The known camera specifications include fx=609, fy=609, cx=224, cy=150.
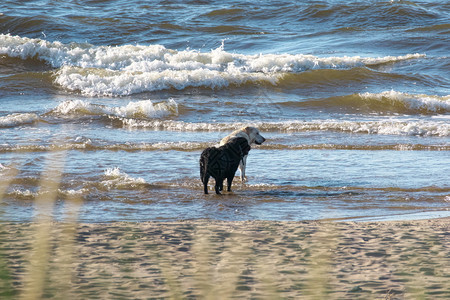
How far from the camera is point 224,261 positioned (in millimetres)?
4641

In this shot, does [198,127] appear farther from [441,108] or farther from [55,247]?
[55,247]

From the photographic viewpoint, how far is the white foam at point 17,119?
1320 cm

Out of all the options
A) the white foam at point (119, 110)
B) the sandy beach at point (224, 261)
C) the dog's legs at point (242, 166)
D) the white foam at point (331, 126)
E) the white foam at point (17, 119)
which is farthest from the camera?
the white foam at point (119, 110)

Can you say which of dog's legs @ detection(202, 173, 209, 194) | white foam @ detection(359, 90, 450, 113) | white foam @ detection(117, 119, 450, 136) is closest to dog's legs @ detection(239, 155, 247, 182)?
dog's legs @ detection(202, 173, 209, 194)

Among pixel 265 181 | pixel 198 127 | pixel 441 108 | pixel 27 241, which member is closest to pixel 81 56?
pixel 198 127

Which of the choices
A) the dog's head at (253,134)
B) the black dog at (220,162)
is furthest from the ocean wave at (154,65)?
the black dog at (220,162)

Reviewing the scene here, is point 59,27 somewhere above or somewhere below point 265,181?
above

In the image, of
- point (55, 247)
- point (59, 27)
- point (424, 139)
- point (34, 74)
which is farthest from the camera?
point (59, 27)

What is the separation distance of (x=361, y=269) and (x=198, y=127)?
29.3 feet

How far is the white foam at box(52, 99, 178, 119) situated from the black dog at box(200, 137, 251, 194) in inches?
255

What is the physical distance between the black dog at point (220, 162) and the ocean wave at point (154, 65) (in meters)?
9.90

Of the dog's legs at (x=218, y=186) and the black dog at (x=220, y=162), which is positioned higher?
the black dog at (x=220, y=162)

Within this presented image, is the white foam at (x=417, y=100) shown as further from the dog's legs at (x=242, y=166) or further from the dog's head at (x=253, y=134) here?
the dog's legs at (x=242, y=166)

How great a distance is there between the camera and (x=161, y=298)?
3.88 metres
